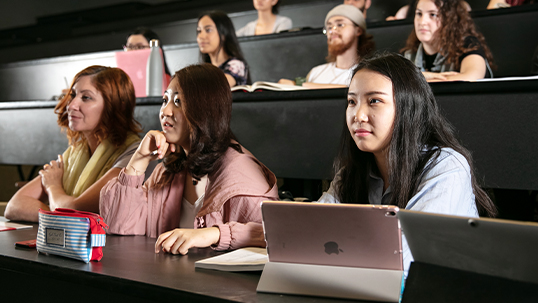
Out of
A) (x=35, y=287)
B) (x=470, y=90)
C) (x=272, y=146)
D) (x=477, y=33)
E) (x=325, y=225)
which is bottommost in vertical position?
A: (x=35, y=287)

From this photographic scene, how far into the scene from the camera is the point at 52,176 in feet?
6.02

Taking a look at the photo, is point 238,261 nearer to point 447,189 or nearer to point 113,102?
point 447,189

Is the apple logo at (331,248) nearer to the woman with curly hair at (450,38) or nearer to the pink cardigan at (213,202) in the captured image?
the pink cardigan at (213,202)

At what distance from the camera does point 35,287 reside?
3.33ft

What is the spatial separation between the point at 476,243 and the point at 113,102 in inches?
61.6

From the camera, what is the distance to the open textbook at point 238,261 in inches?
34.3

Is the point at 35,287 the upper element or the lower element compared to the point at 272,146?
lower

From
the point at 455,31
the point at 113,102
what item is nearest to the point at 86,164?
the point at 113,102

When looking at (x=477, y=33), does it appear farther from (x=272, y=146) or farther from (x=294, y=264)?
(x=294, y=264)

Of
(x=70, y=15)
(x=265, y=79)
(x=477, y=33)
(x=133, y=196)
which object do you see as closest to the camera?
(x=133, y=196)

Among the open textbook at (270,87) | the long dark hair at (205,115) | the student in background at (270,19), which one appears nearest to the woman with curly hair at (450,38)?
the open textbook at (270,87)

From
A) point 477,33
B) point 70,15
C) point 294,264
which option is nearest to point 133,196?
point 294,264

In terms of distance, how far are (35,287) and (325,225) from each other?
0.67 m

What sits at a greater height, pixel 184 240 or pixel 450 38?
pixel 450 38
